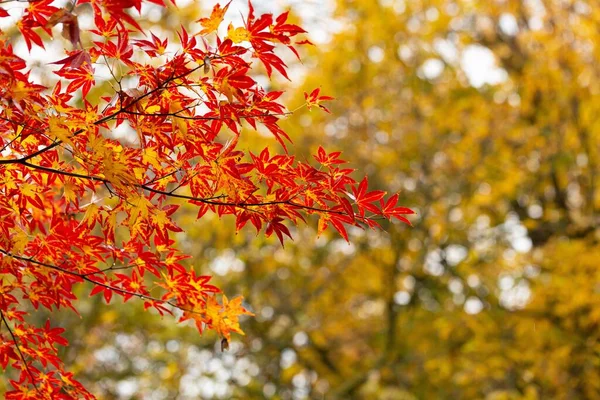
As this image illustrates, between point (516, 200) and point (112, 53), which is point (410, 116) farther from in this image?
point (112, 53)

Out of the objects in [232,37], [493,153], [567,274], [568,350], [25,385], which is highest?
[232,37]

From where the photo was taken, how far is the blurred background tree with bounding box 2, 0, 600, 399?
16.4 ft

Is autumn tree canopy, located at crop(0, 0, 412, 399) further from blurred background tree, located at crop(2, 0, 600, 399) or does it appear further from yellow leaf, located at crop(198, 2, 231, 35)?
blurred background tree, located at crop(2, 0, 600, 399)

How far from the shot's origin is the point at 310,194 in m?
1.54

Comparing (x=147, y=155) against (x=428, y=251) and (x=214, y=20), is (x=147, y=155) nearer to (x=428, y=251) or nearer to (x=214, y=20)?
(x=214, y=20)

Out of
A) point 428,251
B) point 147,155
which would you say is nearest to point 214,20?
point 147,155

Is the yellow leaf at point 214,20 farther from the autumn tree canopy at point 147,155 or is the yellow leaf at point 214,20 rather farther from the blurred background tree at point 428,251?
the blurred background tree at point 428,251

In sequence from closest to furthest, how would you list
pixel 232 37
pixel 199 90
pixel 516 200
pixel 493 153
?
pixel 232 37 → pixel 199 90 → pixel 493 153 → pixel 516 200

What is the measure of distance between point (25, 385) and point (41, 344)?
0.39 feet

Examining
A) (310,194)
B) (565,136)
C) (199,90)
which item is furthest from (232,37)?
(565,136)

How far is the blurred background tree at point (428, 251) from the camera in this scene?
4992 millimetres

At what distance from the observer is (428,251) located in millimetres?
5270

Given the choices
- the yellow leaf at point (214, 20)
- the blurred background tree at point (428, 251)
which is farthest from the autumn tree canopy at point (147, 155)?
the blurred background tree at point (428, 251)

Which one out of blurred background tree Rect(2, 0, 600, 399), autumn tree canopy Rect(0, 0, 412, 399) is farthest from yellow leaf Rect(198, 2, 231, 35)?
blurred background tree Rect(2, 0, 600, 399)
